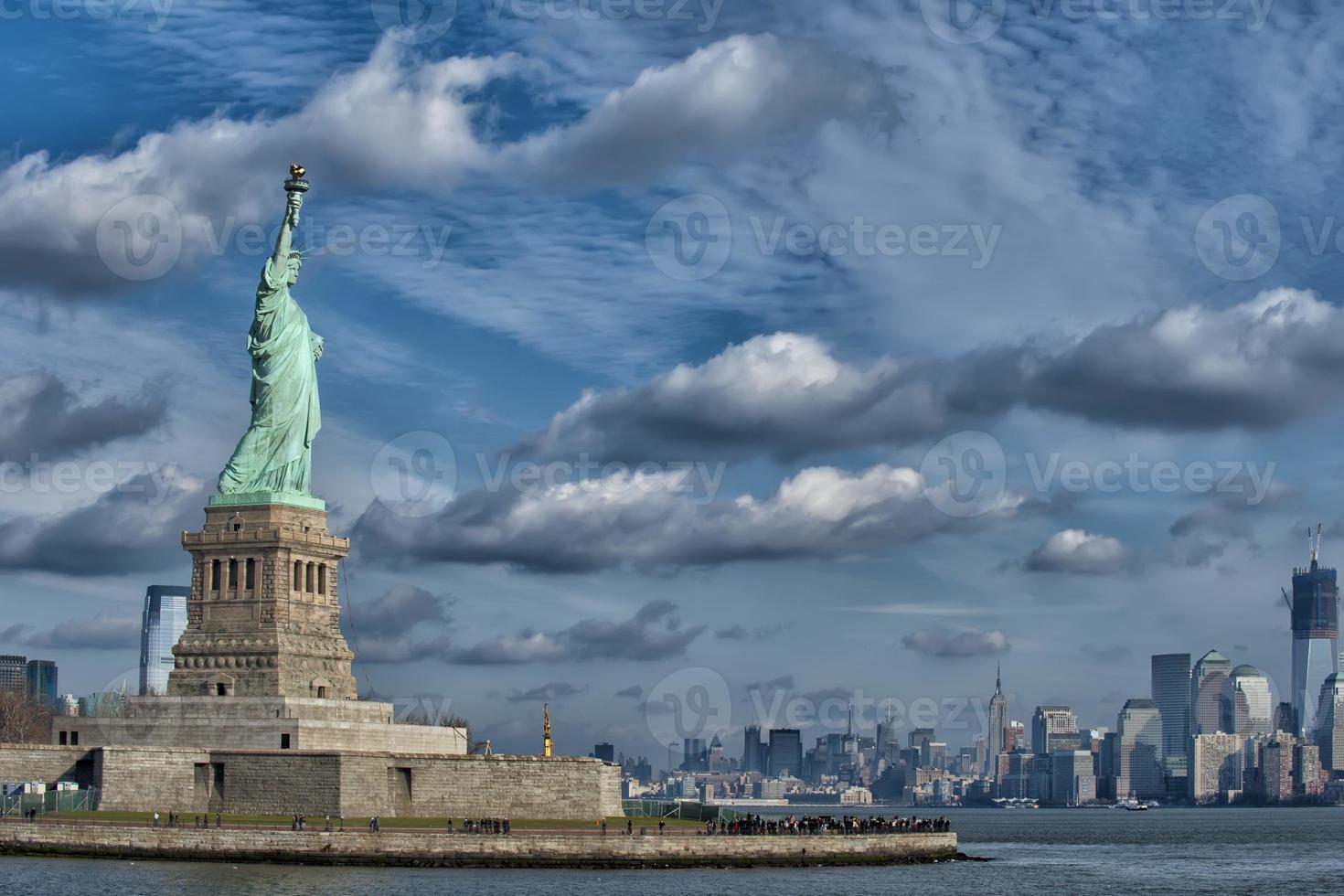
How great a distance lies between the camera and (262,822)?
3497 inches

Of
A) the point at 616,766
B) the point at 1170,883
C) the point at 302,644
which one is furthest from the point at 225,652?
the point at 1170,883

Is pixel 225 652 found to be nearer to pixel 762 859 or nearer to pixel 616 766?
pixel 616 766

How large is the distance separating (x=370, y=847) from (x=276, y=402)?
85.1ft

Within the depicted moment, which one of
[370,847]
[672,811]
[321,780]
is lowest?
[370,847]

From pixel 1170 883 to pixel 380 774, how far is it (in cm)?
4061

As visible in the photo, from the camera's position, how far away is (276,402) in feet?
335

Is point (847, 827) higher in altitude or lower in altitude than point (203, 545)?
lower

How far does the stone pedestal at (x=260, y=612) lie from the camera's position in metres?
96.8

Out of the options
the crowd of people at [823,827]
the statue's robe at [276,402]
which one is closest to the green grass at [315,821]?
the crowd of people at [823,827]

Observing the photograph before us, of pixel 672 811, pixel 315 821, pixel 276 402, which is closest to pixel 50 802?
pixel 315 821

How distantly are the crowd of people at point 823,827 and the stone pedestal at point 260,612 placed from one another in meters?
20.6

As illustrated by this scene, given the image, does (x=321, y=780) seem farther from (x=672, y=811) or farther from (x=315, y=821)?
(x=672, y=811)

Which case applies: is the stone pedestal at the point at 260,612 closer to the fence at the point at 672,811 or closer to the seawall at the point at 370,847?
the seawall at the point at 370,847

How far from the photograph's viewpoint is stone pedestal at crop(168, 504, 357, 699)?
9681cm
